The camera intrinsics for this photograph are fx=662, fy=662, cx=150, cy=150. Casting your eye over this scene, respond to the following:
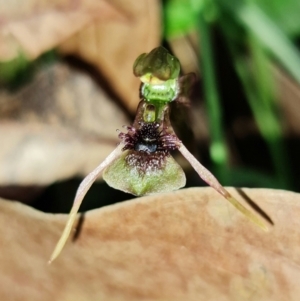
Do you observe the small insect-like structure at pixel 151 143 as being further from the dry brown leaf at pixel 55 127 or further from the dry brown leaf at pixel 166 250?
the dry brown leaf at pixel 55 127

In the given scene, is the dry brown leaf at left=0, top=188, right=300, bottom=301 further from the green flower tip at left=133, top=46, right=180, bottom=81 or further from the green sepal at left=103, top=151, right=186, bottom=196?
the green flower tip at left=133, top=46, right=180, bottom=81

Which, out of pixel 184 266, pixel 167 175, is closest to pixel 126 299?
pixel 184 266

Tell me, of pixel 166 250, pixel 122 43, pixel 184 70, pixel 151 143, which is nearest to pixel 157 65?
pixel 151 143

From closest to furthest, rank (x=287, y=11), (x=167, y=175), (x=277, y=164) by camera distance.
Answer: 1. (x=167, y=175)
2. (x=277, y=164)
3. (x=287, y=11)

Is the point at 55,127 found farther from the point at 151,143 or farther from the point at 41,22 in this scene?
the point at 151,143

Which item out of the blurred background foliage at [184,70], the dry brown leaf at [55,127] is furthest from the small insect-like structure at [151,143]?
the dry brown leaf at [55,127]

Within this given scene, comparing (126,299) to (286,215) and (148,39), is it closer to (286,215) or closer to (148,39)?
(286,215)
